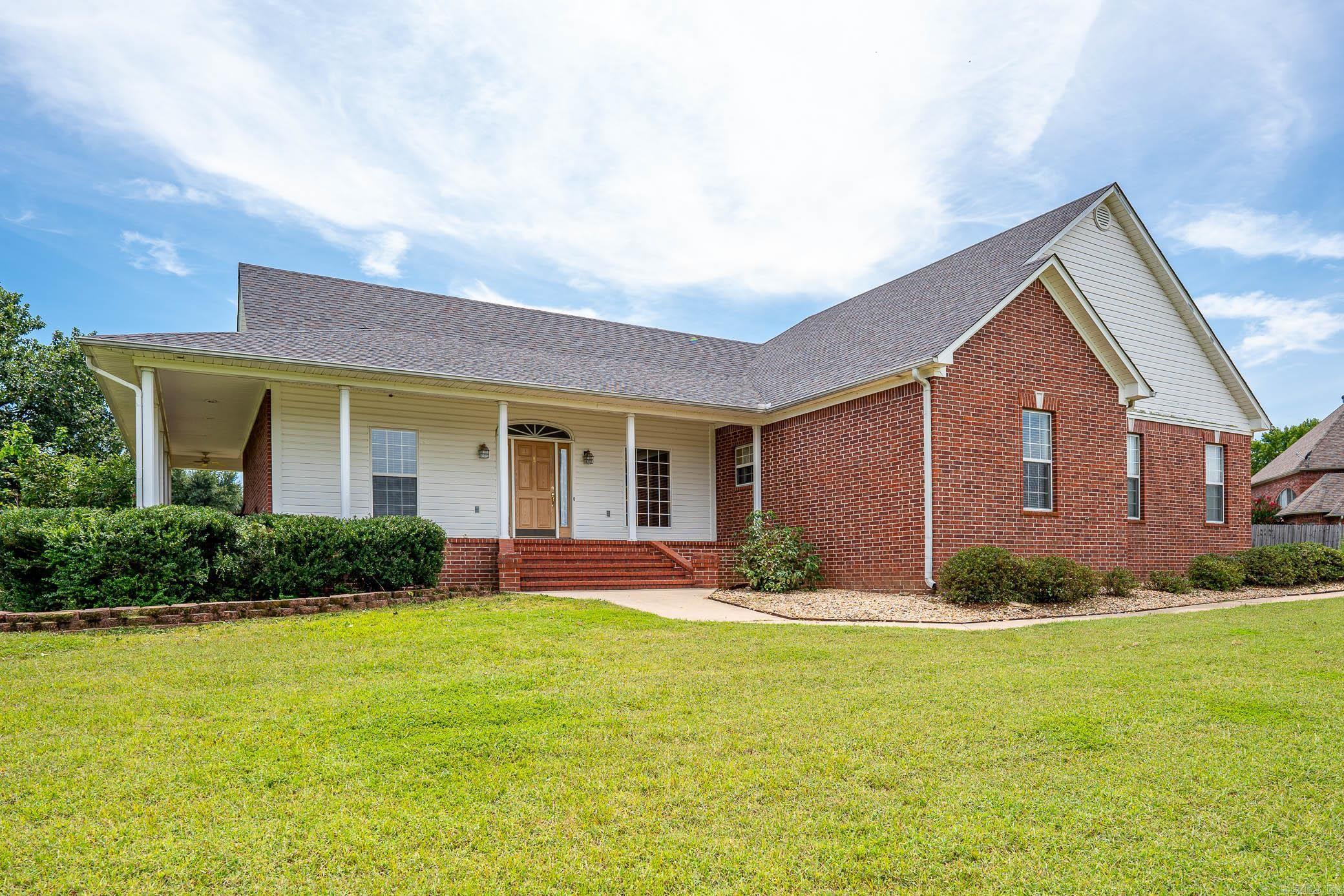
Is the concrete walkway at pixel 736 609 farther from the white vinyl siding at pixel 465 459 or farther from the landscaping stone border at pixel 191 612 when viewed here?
the white vinyl siding at pixel 465 459

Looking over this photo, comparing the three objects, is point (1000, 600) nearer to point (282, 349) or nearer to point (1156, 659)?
Answer: point (1156, 659)

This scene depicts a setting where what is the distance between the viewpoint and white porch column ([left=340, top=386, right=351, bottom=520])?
524 inches

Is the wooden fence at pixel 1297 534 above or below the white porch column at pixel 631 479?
below

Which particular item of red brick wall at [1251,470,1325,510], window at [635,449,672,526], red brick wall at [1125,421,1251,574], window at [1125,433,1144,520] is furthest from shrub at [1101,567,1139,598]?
red brick wall at [1251,470,1325,510]

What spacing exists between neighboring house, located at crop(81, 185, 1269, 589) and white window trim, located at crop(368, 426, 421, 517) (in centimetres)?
4

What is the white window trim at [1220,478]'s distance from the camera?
18.6 m

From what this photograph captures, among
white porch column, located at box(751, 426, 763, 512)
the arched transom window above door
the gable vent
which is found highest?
the gable vent

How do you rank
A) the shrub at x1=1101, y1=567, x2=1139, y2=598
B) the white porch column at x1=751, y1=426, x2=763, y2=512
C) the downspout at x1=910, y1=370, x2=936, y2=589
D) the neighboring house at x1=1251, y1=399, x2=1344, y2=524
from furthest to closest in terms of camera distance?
the neighboring house at x1=1251, y1=399, x2=1344, y2=524 < the white porch column at x1=751, y1=426, x2=763, y2=512 < the shrub at x1=1101, y1=567, x2=1139, y2=598 < the downspout at x1=910, y1=370, x2=936, y2=589

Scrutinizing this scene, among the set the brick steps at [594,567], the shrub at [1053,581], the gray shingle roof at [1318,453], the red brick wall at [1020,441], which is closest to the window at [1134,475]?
the red brick wall at [1020,441]

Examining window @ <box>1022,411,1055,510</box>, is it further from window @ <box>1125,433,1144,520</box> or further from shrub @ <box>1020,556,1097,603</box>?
window @ <box>1125,433,1144,520</box>

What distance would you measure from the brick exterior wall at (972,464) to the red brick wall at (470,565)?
578cm

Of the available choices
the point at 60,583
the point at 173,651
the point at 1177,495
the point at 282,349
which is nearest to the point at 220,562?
the point at 60,583

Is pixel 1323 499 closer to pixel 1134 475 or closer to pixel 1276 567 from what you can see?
pixel 1276 567

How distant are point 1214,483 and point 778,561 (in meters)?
11.3
